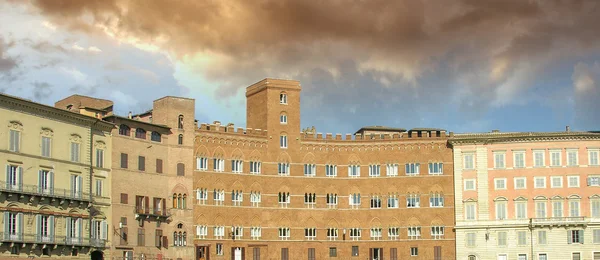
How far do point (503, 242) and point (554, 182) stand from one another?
30.1ft

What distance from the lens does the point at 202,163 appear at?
110 meters

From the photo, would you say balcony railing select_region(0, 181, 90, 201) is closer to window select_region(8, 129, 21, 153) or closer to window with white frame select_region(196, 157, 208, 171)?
window select_region(8, 129, 21, 153)

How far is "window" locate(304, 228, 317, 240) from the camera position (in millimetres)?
115438

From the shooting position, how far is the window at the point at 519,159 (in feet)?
376

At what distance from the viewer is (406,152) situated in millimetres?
117625

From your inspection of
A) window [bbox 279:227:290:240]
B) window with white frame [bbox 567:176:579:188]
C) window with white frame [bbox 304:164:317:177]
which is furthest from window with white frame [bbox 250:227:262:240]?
window with white frame [bbox 567:176:579:188]

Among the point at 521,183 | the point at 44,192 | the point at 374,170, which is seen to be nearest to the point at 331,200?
the point at 374,170

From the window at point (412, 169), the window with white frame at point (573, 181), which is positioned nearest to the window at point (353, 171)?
the window at point (412, 169)

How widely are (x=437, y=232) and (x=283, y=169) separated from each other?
19785 millimetres

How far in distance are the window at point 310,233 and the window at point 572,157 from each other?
30820 millimetres

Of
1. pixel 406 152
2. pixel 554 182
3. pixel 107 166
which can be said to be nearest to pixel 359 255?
pixel 406 152

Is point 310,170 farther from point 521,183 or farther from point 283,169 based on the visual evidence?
point 521,183

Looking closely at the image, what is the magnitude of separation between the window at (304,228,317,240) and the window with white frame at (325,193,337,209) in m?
3.56

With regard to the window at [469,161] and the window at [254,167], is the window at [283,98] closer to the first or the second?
the window at [254,167]
